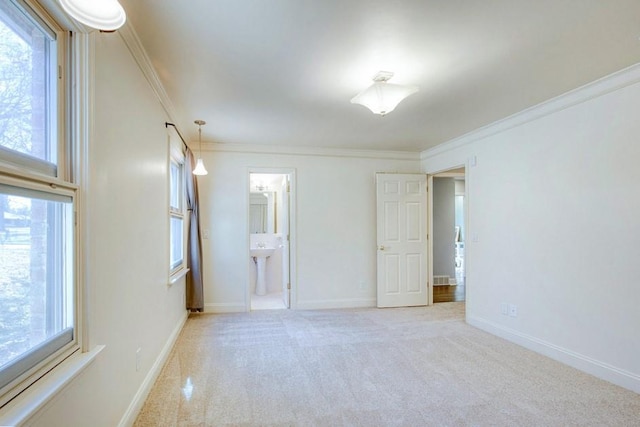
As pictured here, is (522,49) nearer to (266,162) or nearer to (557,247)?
(557,247)

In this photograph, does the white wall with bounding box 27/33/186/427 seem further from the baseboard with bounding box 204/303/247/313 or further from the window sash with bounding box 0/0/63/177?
the baseboard with bounding box 204/303/247/313

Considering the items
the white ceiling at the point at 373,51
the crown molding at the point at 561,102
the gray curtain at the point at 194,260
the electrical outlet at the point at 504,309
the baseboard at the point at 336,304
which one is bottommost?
the baseboard at the point at 336,304

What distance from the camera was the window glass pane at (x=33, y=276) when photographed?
42.5 inches

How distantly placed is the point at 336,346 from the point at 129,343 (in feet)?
6.43

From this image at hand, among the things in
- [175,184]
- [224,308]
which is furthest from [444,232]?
[175,184]

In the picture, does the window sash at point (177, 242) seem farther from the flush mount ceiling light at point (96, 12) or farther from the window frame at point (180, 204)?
the flush mount ceiling light at point (96, 12)

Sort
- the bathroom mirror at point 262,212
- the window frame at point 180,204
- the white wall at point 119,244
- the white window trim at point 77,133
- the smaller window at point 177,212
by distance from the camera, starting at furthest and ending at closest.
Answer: the bathroom mirror at point 262,212, the smaller window at point 177,212, the window frame at point 180,204, the white wall at point 119,244, the white window trim at point 77,133

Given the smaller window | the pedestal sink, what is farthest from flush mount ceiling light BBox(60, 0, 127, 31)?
the pedestal sink

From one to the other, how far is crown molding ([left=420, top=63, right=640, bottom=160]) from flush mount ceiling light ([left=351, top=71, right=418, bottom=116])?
59.2 inches

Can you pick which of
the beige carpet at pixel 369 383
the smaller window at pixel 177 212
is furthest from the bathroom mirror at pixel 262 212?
the beige carpet at pixel 369 383

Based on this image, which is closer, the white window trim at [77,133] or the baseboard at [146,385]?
the white window trim at [77,133]

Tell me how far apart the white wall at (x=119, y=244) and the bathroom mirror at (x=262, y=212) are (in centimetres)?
335

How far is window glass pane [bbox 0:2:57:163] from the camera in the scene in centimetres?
110

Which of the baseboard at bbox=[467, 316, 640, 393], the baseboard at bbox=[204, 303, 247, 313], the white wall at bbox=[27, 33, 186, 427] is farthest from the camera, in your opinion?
the baseboard at bbox=[204, 303, 247, 313]
